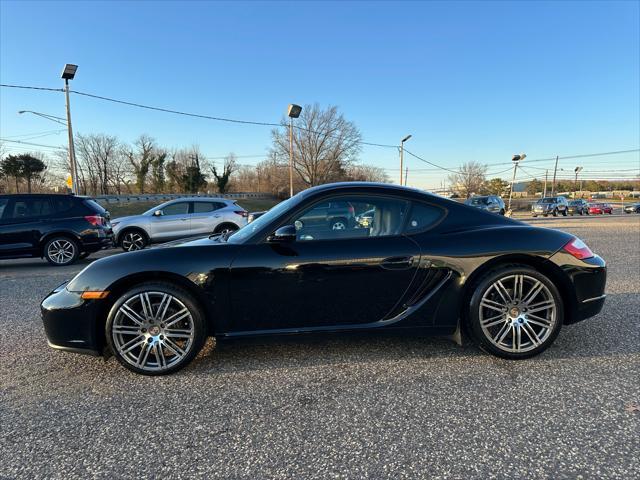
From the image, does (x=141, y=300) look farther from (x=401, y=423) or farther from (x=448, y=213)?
(x=448, y=213)

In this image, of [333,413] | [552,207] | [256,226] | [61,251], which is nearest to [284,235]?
[256,226]

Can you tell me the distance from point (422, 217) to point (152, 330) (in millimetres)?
2211

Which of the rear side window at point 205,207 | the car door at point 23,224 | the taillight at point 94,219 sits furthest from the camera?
the rear side window at point 205,207

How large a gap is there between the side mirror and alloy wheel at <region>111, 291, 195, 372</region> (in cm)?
81

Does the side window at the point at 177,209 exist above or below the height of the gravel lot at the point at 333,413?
above

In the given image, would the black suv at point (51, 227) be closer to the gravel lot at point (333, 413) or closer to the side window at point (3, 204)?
the side window at point (3, 204)

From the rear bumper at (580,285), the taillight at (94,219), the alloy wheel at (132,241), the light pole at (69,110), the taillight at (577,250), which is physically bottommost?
the alloy wheel at (132,241)

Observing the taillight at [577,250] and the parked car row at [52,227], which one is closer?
the taillight at [577,250]

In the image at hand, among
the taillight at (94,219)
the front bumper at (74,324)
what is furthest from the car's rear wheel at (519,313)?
the taillight at (94,219)

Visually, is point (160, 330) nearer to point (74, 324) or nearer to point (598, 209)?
point (74, 324)

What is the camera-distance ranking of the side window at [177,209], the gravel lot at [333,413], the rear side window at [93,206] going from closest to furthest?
the gravel lot at [333,413], the rear side window at [93,206], the side window at [177,209]

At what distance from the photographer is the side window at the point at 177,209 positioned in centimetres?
1030

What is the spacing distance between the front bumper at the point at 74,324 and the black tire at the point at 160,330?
9cm

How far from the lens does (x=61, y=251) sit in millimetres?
7641
